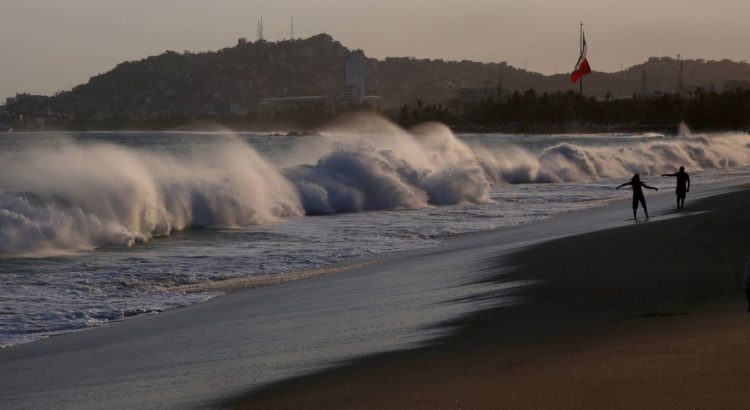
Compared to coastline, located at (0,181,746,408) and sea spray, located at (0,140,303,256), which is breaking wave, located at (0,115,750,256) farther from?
coastline, located at (0,181,746,408)

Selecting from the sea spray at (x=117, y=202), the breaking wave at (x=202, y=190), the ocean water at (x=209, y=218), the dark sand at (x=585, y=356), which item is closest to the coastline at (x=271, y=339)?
the dark sand at (x=585, y=356)

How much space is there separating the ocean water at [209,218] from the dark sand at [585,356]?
4929 millimetres

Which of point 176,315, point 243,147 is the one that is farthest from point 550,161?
point 176,315

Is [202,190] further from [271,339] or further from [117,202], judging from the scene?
[271,339]

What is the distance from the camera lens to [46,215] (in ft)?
73.7

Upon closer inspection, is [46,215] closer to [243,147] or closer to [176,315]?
[176,315]

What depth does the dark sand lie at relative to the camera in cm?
660

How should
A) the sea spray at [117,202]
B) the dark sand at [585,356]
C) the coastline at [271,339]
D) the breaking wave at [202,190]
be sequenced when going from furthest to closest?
the breaking wave at [202,190], the sea spray at [117,202], the coastline at [271,339], the dark sand at [585,356]

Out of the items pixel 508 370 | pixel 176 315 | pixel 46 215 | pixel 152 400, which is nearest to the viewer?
pixel 508 370

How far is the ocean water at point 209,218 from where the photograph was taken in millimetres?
15281

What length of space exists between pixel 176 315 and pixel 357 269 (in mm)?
4473

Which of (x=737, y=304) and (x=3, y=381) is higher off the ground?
(x=737, y=304)

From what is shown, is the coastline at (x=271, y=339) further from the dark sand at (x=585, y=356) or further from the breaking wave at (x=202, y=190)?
the breaking wave at (x=202, y=190)

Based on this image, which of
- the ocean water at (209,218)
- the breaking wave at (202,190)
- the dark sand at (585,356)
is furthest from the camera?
the breaking wave at (202,190)
